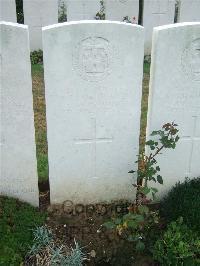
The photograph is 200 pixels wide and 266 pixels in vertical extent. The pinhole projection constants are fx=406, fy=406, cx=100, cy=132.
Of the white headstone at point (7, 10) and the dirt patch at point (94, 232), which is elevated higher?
the white headstone at point (7, 10)

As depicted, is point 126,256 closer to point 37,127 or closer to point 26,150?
point 26,150

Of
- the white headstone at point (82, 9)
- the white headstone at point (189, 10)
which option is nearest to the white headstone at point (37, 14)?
the white headstone at point (82, 9)

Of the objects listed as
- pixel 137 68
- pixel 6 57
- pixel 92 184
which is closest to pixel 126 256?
pixel 92 184

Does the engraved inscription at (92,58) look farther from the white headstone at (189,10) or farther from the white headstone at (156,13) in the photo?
the white headstone at (189,10)

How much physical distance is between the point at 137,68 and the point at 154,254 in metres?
1.64

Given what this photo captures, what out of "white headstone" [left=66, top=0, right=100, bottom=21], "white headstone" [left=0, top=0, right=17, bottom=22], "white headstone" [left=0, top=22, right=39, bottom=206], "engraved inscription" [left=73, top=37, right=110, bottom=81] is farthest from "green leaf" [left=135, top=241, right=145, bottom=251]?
"white headstone" [left=0, top=0, right=17, bottom=22]

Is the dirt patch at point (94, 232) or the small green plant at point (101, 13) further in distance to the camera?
the small green plant at point (101, 13)

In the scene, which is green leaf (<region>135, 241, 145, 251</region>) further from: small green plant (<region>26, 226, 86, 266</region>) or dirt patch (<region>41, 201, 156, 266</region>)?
small green plant (<region>26, 226, 86, 266</region>)

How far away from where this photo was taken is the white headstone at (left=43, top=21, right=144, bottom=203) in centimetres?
A: 348

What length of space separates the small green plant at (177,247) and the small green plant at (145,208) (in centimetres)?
16

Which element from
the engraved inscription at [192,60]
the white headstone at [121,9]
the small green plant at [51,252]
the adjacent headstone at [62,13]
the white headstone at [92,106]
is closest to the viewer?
the small green plant at [51,252]

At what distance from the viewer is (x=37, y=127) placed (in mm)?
5930

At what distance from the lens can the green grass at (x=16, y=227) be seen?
3406mm

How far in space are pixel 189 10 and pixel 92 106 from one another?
6.81 m
